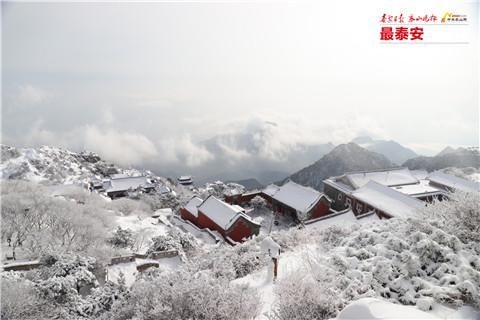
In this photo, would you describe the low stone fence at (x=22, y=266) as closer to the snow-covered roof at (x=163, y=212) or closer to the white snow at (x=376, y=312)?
the white snow at (x=376, y=312)

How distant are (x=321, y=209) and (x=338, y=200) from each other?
10.4 ft

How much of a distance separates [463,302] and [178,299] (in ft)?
22.5

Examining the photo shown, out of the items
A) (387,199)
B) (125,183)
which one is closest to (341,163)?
(387,199)

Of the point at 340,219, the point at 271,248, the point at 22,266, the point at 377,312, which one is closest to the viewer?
the point at 377,312

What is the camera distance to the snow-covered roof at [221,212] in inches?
892

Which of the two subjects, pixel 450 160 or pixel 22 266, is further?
pixel 450 160

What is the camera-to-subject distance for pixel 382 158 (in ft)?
206

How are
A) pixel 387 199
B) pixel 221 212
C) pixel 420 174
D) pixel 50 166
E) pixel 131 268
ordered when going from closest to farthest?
pixel 131 268 → pixel 387 199 → pixel 221 212 → pixel 420 174 → pixel 50 166

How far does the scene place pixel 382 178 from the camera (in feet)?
92.5

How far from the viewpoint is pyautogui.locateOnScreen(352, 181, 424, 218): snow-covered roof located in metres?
20.0

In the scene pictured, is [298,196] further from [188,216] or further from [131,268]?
[131,268]

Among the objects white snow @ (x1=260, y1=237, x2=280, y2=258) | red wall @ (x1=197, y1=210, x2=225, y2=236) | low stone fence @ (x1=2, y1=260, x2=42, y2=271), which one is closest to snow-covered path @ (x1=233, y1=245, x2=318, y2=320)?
white snow @ (x1=260, y1=237, x2=280, y2=258)

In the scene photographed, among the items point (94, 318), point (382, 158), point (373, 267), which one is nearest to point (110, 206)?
point (94, 318)

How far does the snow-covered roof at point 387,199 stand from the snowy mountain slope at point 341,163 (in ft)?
122
